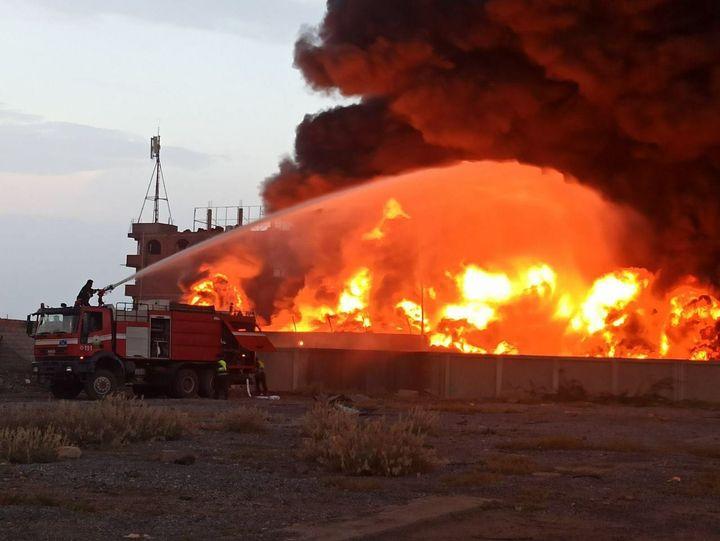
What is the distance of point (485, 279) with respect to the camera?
1628 inches

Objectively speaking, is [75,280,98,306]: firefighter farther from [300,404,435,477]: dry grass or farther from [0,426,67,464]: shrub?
[300,404,435,477]: dry grass

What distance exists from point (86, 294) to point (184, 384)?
4120 millimetres

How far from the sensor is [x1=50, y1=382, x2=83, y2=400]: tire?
2946 cm

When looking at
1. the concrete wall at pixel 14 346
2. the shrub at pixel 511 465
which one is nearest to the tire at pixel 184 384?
the concrete wall at pixel 14 346

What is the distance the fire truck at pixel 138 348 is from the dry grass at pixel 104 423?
11.1 m

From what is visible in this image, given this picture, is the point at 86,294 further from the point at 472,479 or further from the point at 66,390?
the point at 472,479

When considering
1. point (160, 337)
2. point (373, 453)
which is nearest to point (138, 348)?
point (160, 337)

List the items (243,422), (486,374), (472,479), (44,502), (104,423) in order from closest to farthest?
(44,502)
(472,479)
(104,423)
(243,422)
(486,374)

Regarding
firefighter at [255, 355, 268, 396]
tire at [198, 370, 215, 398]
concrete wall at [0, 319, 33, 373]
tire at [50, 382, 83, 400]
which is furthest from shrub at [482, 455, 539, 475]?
concrete wall at [0, 319, 33, 373]

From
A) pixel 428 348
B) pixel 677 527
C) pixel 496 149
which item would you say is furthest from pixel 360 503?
pixel 428 348

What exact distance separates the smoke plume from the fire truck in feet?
30.1

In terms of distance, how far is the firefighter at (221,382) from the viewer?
3163 cm

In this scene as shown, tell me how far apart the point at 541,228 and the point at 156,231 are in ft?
122

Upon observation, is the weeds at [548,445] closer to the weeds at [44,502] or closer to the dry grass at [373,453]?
the dry grass at [373,453]
